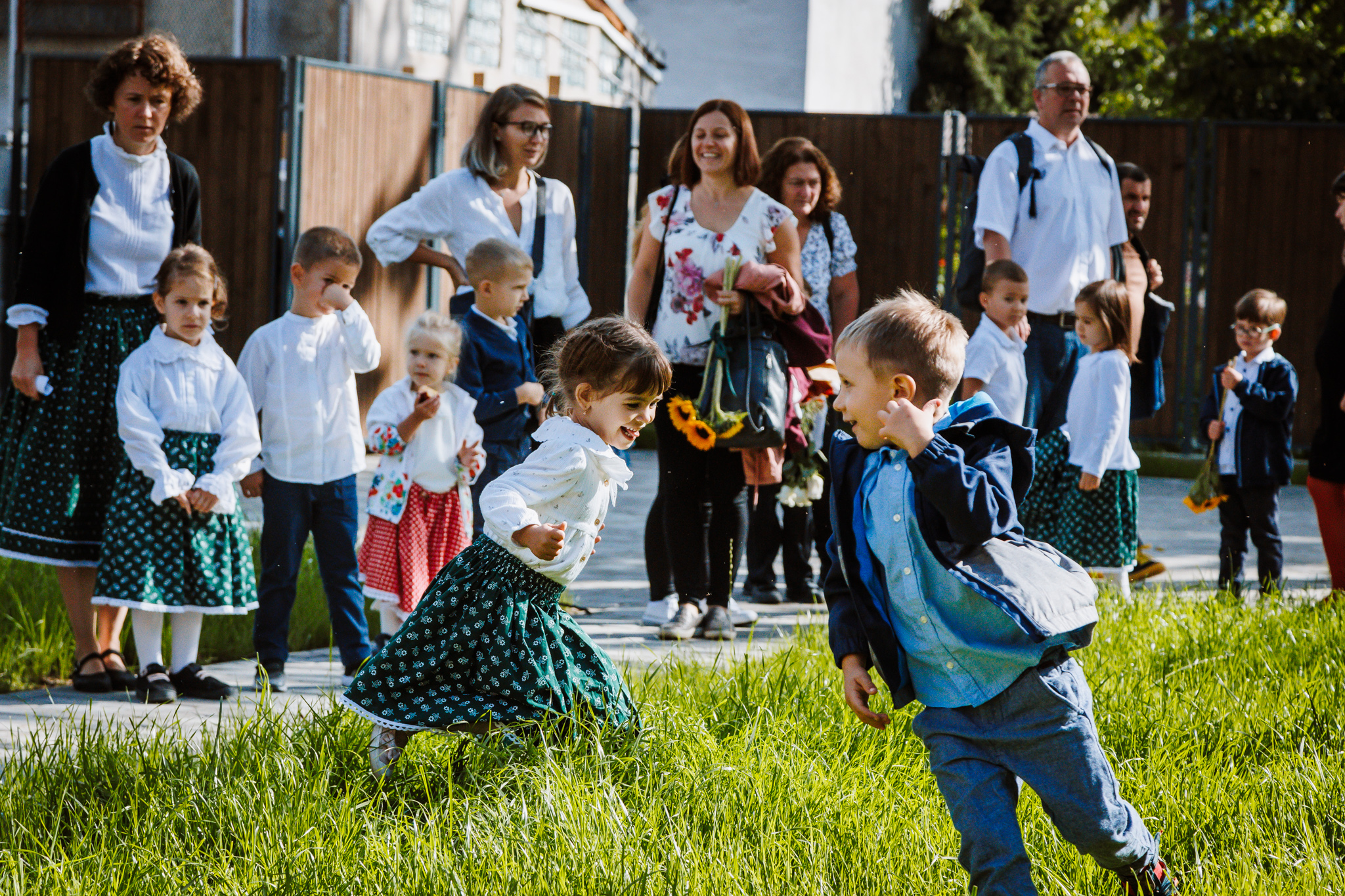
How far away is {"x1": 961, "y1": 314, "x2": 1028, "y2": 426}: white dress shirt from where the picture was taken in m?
5.85

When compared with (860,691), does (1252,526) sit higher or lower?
lower

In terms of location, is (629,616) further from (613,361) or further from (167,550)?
(613,361)

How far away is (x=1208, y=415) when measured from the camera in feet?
22.9

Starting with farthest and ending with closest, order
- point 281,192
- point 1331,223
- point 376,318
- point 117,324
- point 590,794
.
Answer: point 1331,223
point 376,318
point 281,192
point 117,324
point 590,794

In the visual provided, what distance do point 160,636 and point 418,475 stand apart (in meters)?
0.99

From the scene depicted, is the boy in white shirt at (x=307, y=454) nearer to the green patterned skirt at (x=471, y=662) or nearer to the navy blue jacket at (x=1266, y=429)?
the green patterned skirt at (x=471, y=662)

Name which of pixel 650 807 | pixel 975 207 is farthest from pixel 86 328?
pixel 975 207

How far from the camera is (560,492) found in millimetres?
3332

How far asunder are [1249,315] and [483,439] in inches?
147

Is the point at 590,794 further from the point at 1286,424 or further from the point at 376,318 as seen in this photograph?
the point at 376,318

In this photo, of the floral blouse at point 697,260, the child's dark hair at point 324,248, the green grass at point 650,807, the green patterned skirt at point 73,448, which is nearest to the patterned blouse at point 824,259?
the floral blouse at point 697,260

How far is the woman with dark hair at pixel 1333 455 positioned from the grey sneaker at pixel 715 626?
8.83 feet

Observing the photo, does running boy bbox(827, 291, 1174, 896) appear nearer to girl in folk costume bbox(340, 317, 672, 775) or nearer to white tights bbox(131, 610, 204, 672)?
girl in folk costume bbox(340, 317, 672, 775)

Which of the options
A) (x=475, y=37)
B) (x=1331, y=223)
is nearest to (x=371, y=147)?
(x=475, y=37)
